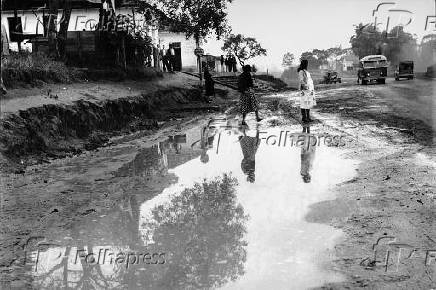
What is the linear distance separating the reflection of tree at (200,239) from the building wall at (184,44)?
137 ft

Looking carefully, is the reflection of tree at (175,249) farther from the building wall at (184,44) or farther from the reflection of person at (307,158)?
the building wall at (184,44)

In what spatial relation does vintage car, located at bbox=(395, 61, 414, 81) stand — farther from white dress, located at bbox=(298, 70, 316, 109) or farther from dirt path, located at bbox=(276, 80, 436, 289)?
dirt path, located at bbox=(276, 80, 436, 289)

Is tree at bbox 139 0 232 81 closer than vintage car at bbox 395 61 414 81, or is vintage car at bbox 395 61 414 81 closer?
tree at bbox 139 0 232 81

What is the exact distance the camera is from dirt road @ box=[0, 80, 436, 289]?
379 centimetres

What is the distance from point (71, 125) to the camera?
38.5 feet

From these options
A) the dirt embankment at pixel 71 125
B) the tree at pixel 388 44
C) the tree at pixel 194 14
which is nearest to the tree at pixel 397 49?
the tree at pixel 388 44

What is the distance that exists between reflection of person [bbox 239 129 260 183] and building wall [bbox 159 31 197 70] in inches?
1432

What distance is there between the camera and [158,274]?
3.81 metres

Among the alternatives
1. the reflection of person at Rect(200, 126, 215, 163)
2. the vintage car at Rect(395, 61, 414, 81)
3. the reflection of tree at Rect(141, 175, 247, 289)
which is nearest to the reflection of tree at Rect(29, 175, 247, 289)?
the reflection of tree at Rect(141, 175, 247, 289)

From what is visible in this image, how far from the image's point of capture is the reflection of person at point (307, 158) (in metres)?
7.06

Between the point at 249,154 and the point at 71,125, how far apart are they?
5.43 m

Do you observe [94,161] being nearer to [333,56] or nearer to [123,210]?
[123,210]

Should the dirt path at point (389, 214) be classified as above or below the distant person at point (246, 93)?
below

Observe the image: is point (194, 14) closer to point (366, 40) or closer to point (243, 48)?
point (243, 48)
